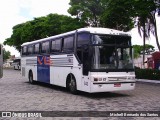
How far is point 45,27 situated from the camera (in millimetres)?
50375

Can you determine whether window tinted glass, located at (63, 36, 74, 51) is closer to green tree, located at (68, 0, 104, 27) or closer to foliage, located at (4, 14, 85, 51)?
green tree, located at (68, 0, 104, 27)

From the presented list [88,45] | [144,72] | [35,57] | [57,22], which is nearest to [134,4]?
[144,72]

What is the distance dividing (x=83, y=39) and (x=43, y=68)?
248 inches

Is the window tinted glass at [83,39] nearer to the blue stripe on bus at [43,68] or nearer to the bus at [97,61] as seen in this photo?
the bus at [97,61]

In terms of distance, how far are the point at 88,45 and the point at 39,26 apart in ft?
134

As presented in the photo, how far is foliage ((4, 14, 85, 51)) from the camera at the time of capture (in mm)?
39675

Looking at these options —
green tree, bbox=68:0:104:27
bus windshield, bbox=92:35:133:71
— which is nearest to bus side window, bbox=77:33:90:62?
bus windshield, bbox=92:35:133:71

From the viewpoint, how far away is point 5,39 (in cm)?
7300

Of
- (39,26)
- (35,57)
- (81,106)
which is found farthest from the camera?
(39,26)

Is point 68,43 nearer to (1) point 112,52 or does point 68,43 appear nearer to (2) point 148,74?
(1) point 112,52

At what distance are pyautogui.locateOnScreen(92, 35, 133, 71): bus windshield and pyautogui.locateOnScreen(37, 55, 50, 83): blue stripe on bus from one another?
596 cm

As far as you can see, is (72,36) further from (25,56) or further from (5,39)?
(5,39)

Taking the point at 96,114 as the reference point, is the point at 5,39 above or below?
above

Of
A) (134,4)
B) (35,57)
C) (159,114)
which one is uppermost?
(134,4)
